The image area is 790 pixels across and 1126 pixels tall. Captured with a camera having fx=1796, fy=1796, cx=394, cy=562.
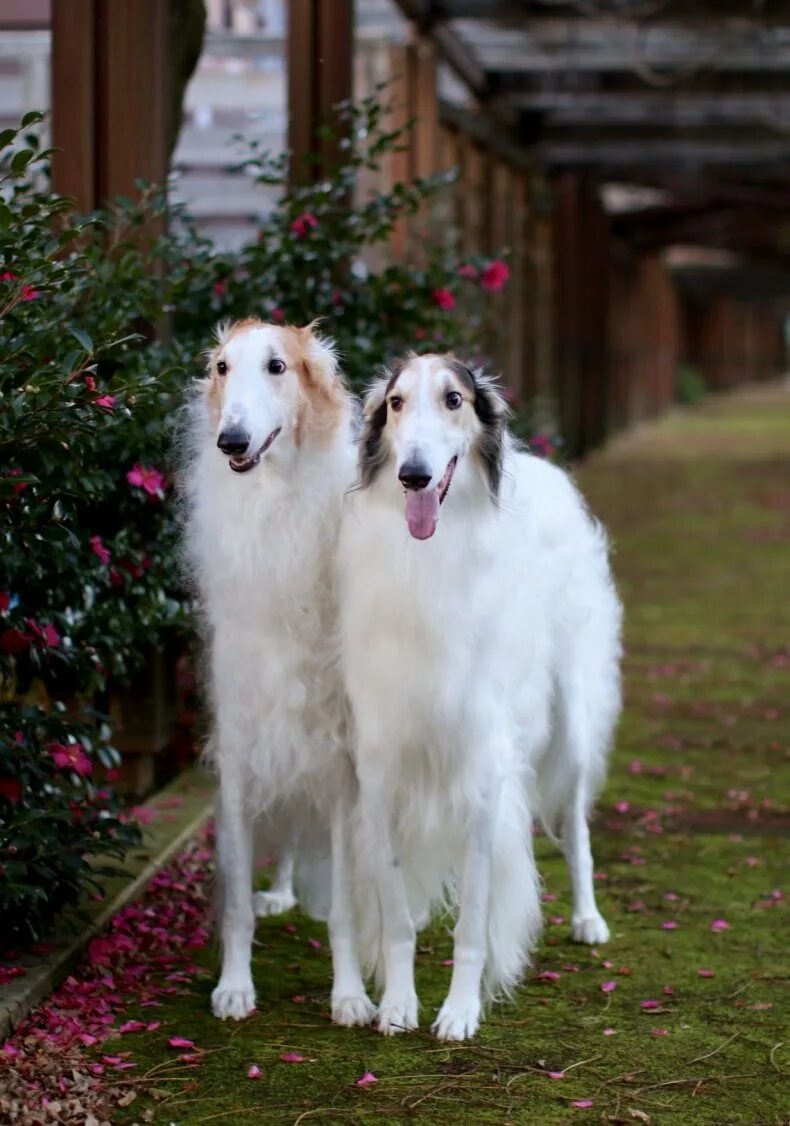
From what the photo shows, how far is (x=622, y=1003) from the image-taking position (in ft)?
13.4

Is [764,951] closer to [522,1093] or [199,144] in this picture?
[522,1093]

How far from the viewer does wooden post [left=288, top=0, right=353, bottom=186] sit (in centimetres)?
687

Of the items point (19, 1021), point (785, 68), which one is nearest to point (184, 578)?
point (19, 1021)

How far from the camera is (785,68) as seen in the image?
569 inches

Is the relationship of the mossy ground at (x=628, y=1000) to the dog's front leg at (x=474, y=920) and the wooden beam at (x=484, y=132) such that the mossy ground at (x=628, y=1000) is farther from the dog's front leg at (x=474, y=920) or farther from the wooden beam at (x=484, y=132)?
the wooden beam at (x=484, y=132)

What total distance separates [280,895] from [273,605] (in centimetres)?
126

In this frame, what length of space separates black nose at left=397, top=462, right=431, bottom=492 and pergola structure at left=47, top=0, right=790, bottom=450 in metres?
2.22

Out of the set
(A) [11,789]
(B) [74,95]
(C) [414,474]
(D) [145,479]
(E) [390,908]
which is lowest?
(E) [390,908]

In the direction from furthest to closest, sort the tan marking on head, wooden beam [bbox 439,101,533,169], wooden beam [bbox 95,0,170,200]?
1. wooden beam [bbox 439,101,533,169]
2. wooden beam [bbox 95,0,170,200]
3. the tan marking on head

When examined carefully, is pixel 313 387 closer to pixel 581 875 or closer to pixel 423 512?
pixel 423 512

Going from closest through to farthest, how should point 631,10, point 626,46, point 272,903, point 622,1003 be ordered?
point 622,1003, point 272,903, point 631,10, point 626,46

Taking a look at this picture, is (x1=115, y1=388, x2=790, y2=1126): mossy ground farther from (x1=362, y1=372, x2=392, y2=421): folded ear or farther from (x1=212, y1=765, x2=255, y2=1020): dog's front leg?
(x1=362, y1=372, x2=392, y2=421): folded ear

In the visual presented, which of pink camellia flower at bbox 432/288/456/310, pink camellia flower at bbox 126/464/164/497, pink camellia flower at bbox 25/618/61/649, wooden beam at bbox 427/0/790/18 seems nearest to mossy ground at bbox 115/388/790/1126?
pink camellia flower at bbox 25/618/61/649

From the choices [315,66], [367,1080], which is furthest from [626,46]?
[367,1080]
